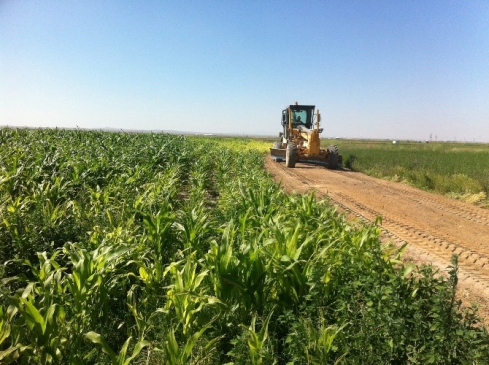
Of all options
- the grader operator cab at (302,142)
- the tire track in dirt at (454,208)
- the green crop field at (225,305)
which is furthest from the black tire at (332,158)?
the green crop field at (225,305)

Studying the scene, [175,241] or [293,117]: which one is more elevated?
[293,117]

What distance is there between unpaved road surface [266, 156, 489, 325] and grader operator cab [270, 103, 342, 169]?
316 cm

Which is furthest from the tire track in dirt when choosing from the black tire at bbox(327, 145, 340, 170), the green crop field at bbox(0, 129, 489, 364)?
the green crop field at bbox(0, 129, 489, 364)

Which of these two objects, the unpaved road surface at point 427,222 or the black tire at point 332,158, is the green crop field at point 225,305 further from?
the black tire at point 332,158

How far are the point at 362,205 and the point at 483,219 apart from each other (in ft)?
8.54

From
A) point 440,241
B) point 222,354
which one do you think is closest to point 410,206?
point 440,241

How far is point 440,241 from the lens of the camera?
19.6 feet

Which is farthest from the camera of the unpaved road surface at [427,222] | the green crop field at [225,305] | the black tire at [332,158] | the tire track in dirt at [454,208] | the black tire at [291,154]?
the black tire at [332,158]

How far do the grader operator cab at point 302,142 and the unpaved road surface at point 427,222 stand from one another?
3.16 metres

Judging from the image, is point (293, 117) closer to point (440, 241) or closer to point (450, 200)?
point (450, 200)

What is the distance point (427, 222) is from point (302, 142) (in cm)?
956

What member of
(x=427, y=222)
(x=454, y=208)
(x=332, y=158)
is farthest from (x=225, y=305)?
(x=332, y=158)

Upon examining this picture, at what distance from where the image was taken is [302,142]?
16391mm

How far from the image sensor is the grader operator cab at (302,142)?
15547 mm
